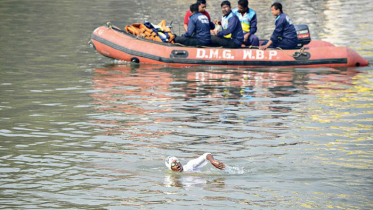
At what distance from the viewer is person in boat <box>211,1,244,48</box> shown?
19797mm

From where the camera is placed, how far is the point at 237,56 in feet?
66.6

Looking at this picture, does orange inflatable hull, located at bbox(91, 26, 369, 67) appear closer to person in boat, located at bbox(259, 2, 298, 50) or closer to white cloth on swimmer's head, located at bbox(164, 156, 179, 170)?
person in boat, located at bbox(259, 2, 298, 50)

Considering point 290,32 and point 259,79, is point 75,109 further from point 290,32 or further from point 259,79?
point 290,32

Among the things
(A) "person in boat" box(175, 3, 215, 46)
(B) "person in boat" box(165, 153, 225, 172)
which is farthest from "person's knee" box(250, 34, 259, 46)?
(B) "person in boat" box(165, 153, 225, 172)

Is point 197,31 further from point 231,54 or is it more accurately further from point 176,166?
point 176,166

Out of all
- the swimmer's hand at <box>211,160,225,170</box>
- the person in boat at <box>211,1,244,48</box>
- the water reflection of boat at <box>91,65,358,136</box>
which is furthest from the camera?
the person in boat at <box>211,1,244,48</box>

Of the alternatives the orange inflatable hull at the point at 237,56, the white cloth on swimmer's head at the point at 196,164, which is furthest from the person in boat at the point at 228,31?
the white cloth on swimmer's head at the point at 196,164

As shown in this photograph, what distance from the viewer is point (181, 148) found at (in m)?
11.9

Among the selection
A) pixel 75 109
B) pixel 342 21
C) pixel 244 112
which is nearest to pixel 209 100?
pixel 244 112

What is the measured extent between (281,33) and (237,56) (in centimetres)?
138

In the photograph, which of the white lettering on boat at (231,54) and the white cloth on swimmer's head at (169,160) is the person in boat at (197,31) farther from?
the white cloth on swimmer's head at (169,160)

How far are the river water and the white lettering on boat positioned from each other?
44cm

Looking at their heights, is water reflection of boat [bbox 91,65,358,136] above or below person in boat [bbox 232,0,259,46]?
below

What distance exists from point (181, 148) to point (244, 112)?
10.6 feet
